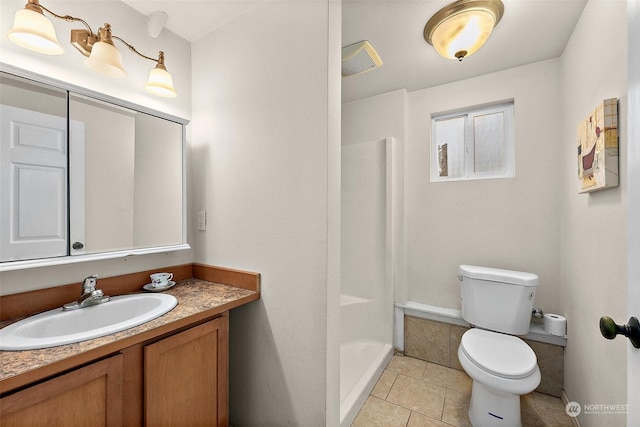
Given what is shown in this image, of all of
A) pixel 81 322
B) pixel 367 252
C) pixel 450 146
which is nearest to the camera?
pixel 81 322

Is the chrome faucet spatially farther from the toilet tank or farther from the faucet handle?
the toilet tank

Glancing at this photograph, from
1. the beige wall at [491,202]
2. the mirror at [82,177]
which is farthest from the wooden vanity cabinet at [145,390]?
the beige wall at [491,202]

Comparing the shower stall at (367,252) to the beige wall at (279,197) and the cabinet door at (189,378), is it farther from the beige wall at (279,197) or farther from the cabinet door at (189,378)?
the cabinet door at (189,378)

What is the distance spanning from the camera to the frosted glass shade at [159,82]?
1381 mm

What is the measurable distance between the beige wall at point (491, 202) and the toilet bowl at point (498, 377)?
2.02 ft

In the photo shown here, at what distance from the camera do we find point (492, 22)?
4.45 ft

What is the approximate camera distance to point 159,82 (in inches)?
54.5

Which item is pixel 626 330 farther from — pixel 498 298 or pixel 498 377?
pixel 498 298

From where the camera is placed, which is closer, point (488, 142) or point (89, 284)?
point (89, 284)

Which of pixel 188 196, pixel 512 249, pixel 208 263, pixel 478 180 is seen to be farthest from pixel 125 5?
pixel 512 249

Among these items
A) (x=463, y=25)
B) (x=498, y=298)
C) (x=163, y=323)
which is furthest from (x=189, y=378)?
(x=463, y=25)

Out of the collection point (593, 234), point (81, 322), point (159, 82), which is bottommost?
point (81, 322)

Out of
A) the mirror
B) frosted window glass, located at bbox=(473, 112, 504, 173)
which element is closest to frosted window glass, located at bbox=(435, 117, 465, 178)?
frosted window glass, located at bbox=(473, 112, 504, 173)

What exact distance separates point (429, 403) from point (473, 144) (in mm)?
2028
